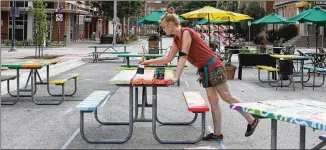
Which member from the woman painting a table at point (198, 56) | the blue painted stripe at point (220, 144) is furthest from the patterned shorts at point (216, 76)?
the blue painted stripe at point (220, 144)

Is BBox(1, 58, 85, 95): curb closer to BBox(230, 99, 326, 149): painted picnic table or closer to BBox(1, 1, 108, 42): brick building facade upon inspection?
BBox(230, 99, 326, 149): painted picnic table

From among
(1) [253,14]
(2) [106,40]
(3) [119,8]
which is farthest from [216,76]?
(1) [253,14]

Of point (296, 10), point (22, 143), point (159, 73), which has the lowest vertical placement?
point (22, 143)

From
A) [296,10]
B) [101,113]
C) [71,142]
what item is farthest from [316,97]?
[296,10]

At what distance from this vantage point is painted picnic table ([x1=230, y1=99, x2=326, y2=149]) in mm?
4312

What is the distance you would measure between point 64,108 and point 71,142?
300 cm

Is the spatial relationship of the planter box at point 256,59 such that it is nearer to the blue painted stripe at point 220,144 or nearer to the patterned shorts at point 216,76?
the blue painted stripe at point 220,144

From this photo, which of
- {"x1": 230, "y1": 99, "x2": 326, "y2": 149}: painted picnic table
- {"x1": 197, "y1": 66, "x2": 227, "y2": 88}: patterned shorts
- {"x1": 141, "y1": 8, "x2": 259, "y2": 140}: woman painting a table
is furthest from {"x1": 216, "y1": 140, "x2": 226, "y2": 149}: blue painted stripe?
{"x1": 230, "y1": 99, "x2": 326, "y2": 149}: painted picnic table

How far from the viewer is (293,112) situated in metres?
4.66

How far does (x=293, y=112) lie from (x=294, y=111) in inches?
2.7

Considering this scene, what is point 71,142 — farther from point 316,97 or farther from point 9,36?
point 9,36

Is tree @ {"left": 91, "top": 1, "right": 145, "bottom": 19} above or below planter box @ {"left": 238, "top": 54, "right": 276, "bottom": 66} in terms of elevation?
above

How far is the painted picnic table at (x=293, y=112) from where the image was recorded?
4.31m

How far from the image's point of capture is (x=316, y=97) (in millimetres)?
11406
